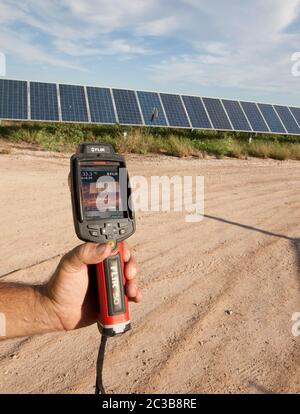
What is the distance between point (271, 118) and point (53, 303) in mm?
16435

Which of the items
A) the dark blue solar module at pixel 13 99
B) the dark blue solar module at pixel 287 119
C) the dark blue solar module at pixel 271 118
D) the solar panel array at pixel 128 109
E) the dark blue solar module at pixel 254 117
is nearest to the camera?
the dark blue solar module at pixel 13 99

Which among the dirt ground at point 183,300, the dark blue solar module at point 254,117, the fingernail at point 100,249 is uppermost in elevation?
the dark blue solar module at point 254,117

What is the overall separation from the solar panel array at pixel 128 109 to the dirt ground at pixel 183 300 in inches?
243

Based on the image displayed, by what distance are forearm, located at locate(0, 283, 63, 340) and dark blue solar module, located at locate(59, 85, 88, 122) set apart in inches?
423

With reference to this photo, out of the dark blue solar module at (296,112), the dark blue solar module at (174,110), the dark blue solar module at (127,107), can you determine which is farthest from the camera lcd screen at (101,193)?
the dark blue solar module at (296,112)

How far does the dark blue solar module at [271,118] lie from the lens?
1591 centimetres

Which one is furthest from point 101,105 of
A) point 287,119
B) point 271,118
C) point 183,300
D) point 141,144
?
point 183,300

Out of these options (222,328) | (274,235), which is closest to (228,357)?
(222,328)

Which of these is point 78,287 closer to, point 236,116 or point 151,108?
point 151,108

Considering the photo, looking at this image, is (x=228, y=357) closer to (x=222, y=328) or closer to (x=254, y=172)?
(x=222, y=328)

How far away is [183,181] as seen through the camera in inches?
297

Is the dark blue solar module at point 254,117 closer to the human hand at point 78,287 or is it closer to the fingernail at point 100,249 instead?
the human hand at point 78,287
